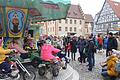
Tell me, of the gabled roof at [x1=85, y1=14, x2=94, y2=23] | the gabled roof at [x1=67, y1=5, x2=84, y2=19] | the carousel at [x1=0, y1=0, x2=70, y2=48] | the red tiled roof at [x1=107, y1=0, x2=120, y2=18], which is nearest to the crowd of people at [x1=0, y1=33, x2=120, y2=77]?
the carousel at [x1=0, y1=0, x2=70, y2=48]

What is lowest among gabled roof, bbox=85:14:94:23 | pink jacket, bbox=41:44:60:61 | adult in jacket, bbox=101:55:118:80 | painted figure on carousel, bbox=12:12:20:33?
gabled roof, bbox=85:14:94:23

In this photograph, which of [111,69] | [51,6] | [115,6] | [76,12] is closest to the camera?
[111,69]

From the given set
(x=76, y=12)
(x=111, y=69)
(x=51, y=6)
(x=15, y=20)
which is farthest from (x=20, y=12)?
(x=76, y=12)

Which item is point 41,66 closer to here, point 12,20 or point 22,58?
point 22,58

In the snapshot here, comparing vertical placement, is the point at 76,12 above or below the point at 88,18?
above

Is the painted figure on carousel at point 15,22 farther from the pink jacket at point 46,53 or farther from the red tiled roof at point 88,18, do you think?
the red tiled roof at point 88,18

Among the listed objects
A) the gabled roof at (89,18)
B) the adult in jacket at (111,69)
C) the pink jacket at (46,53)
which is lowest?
the gabled roof at (89,18)

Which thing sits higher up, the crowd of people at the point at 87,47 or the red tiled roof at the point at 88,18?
the crowd of people at the point at 87,47

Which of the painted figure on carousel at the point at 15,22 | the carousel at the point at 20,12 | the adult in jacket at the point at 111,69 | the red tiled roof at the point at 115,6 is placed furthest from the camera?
the red tiled roof at the point at 115,6

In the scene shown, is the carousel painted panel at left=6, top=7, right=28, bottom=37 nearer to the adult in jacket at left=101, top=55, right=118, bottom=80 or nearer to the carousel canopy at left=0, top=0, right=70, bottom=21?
the carousel canopy at left=0, top=0, right=70, bottom=21

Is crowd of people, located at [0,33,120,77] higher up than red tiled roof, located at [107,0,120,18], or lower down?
lower down

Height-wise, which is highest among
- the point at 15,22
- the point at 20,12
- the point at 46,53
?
the point at 20,12

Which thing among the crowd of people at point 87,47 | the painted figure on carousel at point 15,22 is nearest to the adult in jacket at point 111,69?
the crowd of people at point 87,47

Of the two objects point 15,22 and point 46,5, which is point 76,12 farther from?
point 15,22
